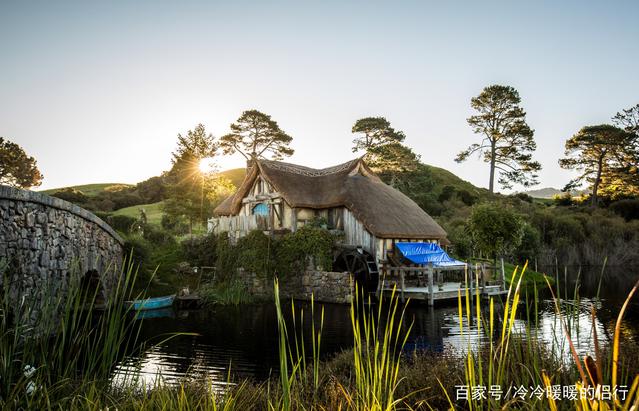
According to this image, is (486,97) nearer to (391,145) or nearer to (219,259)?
(391,145)

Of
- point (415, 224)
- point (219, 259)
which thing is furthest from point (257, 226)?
point (415, 224)

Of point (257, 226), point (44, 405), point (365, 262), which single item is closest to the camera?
point (44, 405)

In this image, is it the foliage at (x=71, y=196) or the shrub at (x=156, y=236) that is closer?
the shrub at (x=156, y=236)

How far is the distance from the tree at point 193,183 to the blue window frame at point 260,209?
11.6m

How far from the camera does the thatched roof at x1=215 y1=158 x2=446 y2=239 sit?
2261 centimetres

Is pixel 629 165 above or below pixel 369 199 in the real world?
above

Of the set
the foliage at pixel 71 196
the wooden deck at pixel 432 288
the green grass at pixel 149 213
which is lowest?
the wooden deck at pixel 432 288

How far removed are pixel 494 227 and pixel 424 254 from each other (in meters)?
3.75

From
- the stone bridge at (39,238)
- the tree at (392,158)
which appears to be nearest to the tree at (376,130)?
the tree at (392,158)

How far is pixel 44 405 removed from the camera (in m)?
3.73

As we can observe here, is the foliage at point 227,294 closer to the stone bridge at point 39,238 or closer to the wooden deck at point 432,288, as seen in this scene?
the stone bridge at point 39,238

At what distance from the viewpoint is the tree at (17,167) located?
45750mm

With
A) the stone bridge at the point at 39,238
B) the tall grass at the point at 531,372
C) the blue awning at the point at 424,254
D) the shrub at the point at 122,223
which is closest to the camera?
the tall grass at the point at 531,372

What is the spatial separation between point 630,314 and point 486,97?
95.8ft
